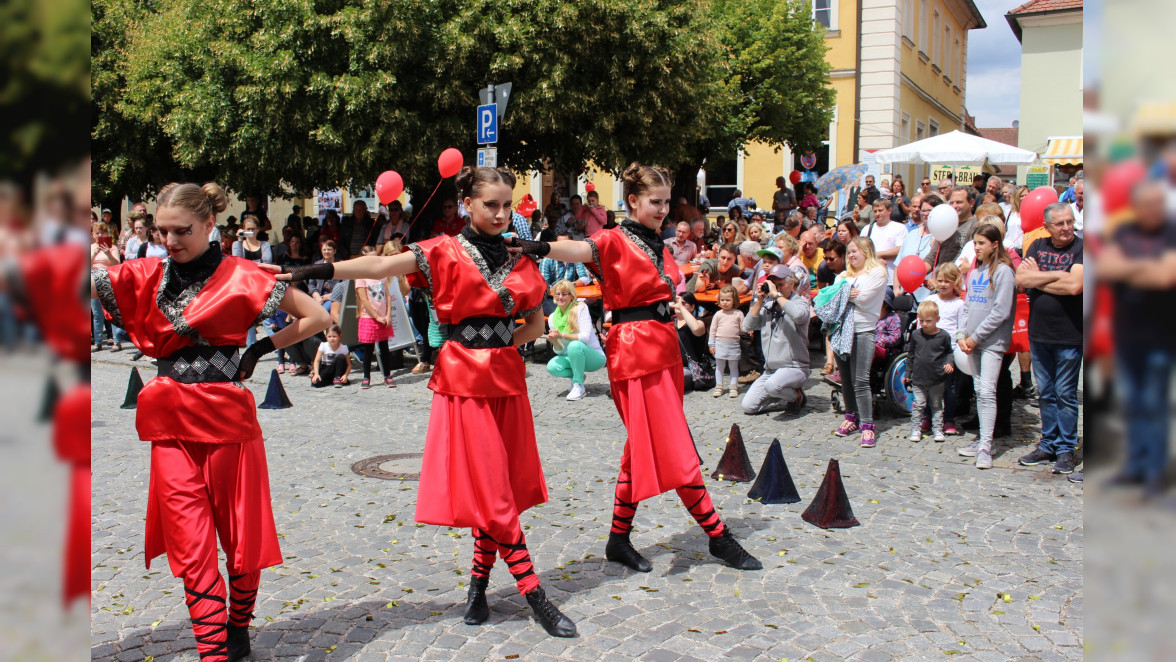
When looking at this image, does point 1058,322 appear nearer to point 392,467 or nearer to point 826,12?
point 392,467

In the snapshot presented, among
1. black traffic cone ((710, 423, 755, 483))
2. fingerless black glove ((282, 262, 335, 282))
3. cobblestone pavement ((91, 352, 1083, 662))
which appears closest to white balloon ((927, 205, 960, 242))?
cobblestone pavement ((91, 352, 1083, 662))

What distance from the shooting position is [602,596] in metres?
4.64

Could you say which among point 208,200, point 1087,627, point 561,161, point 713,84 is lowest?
point 1087,627

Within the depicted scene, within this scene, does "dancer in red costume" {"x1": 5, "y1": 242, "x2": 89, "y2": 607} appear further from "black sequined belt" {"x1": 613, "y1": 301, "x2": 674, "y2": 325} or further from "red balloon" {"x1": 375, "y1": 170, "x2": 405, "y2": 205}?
"red balloon" {"x1": 375, "y1": 170, "x2": 405, "y2": 205}

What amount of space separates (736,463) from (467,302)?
322cm

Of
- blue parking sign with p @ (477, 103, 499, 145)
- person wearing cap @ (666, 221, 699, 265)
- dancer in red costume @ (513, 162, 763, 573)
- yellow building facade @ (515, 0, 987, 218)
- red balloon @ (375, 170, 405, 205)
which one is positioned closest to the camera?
dancer in red costume @ (513, 162, 763, 573)

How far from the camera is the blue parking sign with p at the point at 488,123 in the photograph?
35.0ft

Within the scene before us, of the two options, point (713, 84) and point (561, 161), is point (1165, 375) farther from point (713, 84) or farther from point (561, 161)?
point (713, 84)

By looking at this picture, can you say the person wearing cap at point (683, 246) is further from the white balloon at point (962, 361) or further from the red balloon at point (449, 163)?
the red balloon at point (449, 163)

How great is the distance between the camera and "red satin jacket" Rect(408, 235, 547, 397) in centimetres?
417

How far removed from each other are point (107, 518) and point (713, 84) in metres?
14.2

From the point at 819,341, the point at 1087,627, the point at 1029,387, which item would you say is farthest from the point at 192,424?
the point at 819,341

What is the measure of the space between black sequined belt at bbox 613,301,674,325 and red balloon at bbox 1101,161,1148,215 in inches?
172

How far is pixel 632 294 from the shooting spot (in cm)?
487
